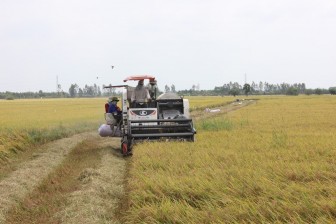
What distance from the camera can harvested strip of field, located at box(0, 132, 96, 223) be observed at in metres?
7.44

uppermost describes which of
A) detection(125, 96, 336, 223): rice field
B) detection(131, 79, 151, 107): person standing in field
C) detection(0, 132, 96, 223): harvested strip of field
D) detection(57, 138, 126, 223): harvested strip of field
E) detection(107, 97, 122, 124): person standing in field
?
detection(131, 79, 151, 107): person standing in field

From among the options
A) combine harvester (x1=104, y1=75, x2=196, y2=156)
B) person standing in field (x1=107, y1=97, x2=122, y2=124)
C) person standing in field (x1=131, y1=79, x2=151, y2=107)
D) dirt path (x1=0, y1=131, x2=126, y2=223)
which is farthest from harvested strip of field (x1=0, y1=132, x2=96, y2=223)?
person standing in field (x1=131, y1=79, x2=151, y2=107)

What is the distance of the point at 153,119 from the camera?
1322 cm

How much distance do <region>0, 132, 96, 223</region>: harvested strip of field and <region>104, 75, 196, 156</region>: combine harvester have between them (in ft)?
6.80

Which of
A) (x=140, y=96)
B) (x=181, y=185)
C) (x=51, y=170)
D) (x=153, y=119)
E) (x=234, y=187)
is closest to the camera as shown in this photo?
(x=234, y=187)

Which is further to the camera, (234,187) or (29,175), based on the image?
(29,175)

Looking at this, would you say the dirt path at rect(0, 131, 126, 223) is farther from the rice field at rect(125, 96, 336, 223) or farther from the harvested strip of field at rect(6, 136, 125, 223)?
the rice field at rect(125, 96, 336, 223)

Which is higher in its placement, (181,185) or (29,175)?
(181,185)

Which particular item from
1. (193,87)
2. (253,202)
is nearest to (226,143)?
(253,202)

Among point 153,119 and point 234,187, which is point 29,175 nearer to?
point 153,119

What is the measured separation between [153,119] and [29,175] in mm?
4799

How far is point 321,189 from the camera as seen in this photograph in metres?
5.50

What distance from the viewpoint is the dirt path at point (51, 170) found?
22.1 ft

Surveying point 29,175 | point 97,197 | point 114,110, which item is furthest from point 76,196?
point 114,110
